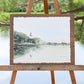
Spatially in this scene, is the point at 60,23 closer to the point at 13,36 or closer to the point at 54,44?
the point at 54,44

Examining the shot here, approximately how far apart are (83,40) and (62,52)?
2481mm

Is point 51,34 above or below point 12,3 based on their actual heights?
below

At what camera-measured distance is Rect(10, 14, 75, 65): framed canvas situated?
198cm

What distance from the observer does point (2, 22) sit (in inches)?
170

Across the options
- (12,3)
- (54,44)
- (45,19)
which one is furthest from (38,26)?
(12,3)

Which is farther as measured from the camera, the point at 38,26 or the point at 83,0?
the point at 83,0

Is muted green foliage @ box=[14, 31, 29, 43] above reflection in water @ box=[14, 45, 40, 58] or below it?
above

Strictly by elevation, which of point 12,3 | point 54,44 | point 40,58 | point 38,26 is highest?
point 12,3

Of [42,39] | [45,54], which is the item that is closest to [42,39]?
[42,39]

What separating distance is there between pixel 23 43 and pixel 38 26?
200 millimetres

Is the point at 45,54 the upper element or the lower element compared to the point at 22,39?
lower

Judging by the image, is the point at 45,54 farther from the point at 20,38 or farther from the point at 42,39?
the point at 20,38

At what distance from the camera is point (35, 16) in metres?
1.98

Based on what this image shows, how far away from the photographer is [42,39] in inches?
78.5
